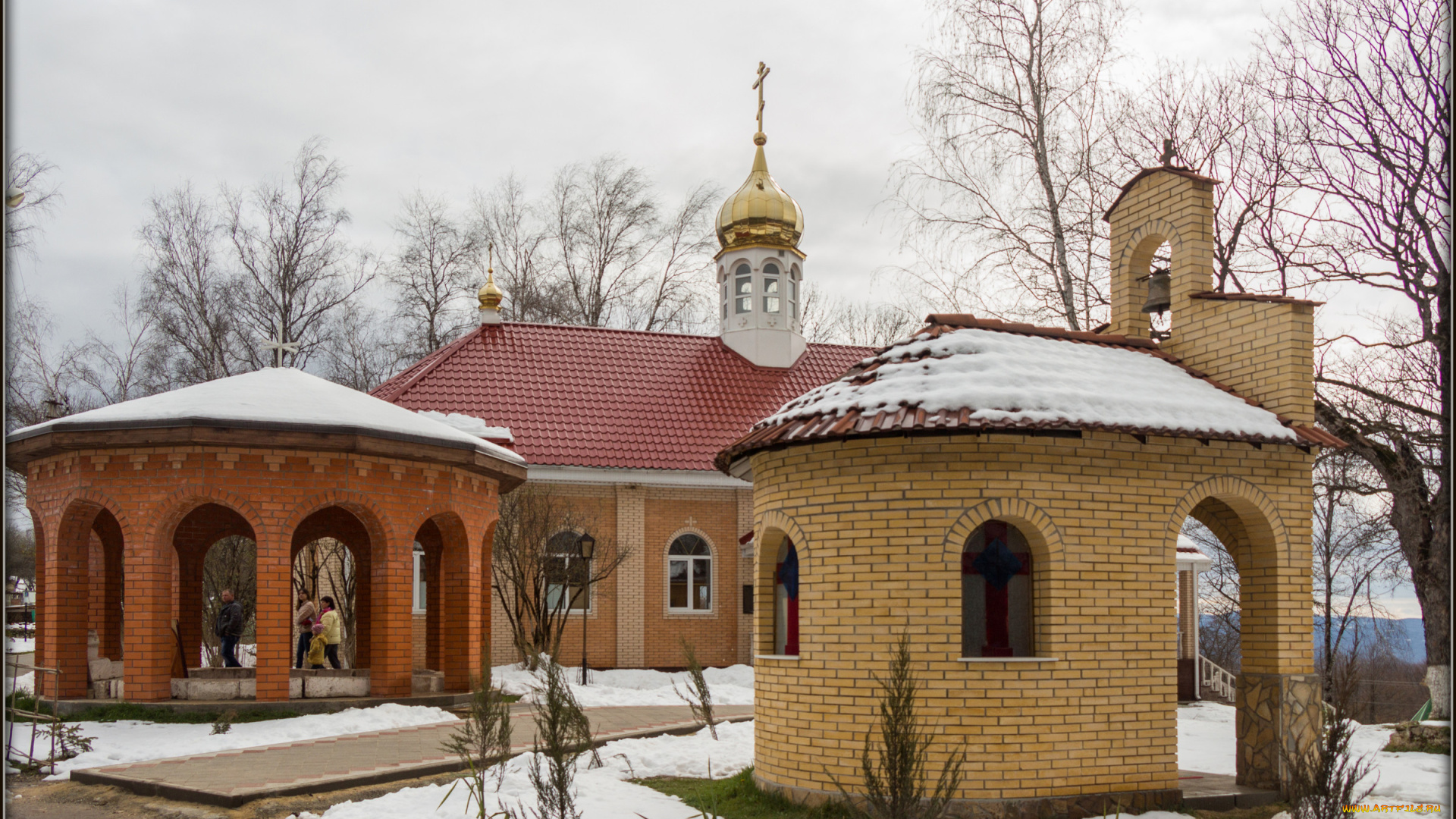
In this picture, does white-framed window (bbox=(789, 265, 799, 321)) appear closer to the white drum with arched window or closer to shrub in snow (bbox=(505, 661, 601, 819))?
the white drum with arched window

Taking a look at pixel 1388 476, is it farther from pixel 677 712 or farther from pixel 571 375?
pixel 571 375

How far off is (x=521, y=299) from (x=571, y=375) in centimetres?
1242

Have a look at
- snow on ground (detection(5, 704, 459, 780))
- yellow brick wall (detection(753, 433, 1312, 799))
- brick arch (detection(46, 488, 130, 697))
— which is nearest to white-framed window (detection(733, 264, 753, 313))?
snow on ground (detection(5, 704, 459, 780))

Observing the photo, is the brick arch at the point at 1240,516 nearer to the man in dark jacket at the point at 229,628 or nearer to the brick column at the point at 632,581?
the man in dark jacket at the point at 229,628

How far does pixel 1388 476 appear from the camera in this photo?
1462cm

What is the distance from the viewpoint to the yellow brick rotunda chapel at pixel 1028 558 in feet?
25.8

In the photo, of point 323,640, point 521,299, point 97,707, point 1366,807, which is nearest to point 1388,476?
point 1366,807

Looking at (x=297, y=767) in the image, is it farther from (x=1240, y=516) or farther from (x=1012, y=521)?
(x=1240, y=516)

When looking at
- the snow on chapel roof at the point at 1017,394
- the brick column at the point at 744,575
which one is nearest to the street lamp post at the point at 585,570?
the brick column at the point at 744,575

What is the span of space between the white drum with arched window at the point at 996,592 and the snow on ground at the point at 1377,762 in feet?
7.78

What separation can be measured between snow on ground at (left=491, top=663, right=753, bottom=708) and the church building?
0.91 m

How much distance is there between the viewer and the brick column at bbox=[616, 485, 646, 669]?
21.1 m

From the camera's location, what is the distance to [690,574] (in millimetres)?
21891

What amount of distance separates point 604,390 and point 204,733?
12.8m
